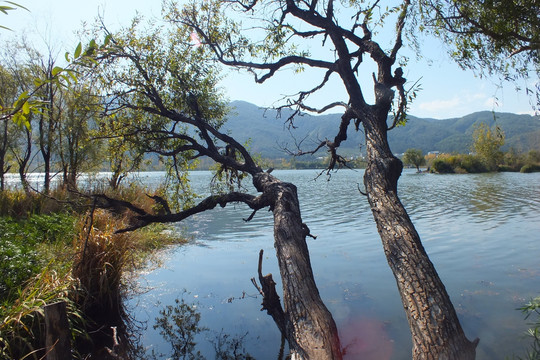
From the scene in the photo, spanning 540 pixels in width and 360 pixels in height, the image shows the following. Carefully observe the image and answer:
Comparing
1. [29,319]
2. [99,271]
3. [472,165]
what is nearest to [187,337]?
[99,271]

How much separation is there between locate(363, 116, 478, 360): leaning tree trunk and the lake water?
2.21 meters

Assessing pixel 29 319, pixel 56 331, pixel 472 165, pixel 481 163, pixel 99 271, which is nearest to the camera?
pixel 56 331

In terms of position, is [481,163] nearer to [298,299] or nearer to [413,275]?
[413,275]

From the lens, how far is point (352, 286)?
8.07 metres

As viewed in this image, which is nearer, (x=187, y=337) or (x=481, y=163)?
(x=187, y=337)

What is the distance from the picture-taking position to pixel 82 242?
237 inches

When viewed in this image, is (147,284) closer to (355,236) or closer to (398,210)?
(398,210)

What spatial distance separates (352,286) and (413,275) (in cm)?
483

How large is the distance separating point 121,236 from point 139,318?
5.06 feet

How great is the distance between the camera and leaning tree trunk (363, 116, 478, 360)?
3.04 metres

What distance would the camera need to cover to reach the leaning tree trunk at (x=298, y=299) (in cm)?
342

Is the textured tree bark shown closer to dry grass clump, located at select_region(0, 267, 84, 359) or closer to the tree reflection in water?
dry grass clump, located at select_region(0, 267, 84, 359)

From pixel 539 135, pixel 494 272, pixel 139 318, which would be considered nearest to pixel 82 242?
pixel 139 318

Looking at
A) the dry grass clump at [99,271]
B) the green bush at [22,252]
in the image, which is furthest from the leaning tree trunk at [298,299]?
the green bush at [22,252]
